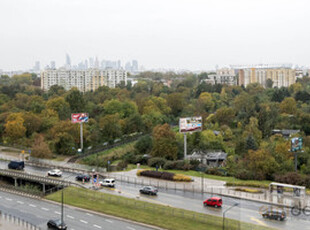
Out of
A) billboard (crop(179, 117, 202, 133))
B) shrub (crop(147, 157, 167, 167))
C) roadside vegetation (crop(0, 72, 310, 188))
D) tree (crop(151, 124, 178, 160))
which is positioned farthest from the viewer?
tree (crop(151, 124, 178, 160))

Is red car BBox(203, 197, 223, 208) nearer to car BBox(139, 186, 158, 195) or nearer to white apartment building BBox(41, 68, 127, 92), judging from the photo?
car BBox(139, 186, 158, 195)

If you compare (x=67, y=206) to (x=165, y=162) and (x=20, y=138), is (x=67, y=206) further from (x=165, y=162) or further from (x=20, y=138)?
(x=20, y=138)

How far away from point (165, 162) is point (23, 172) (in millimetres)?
20081

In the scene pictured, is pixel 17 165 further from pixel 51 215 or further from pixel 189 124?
pixel 189 124

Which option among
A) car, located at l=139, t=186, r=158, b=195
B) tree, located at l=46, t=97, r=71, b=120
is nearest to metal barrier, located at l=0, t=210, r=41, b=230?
car, located at l=139, t=186, r=158, b=195

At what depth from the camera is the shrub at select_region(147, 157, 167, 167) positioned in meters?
55.9

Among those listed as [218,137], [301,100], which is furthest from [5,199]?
[301,100]

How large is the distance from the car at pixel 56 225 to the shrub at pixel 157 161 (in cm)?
2492

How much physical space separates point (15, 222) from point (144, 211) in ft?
38.8

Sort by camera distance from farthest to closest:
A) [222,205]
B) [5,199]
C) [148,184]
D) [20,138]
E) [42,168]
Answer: [20,138]
[42,168]
[148,184]
[5,199]
[222,205]

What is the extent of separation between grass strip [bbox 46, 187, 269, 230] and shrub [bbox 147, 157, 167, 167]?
1507 cm

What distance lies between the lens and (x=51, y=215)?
36.2 metres

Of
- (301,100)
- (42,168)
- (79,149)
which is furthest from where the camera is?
(301,100)

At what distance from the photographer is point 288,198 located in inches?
1544
